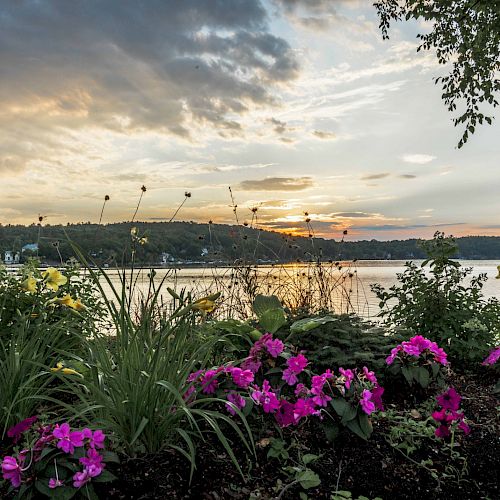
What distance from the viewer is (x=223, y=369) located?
2.49 m

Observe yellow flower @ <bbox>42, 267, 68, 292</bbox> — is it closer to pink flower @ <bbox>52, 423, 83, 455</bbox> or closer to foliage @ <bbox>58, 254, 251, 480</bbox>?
foliage @ <bbox>58, 254, 251, 480</bbox>

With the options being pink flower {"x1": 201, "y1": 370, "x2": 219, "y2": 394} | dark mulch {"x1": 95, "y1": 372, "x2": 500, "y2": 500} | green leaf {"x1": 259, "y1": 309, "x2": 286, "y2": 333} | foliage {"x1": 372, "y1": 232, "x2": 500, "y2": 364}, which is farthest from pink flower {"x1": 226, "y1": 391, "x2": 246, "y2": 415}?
foliage {"x1": 372, "y1": 232, "x2": 500, "y2": 364}

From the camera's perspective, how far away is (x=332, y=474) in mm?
2221

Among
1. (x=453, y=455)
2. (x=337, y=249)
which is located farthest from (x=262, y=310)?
(x=337, y=249)

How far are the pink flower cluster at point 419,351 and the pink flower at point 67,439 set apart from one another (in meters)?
1.85

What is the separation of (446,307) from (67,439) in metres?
3.56

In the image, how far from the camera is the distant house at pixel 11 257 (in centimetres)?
454

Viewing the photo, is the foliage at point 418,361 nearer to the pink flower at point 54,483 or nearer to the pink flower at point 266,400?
the pink flower at point 266,400

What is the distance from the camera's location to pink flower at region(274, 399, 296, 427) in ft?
7.85

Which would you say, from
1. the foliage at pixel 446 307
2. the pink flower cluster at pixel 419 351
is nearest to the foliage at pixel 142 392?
the pink flower cluster at pixel 419 351

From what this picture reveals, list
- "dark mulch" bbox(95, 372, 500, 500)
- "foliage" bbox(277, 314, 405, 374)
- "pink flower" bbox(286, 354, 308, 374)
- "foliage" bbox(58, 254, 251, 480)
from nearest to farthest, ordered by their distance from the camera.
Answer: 1. "dark mulch" bbox(95, 372, 500, 500)
2. "foliage" bbox(58, 254, 251, 480)
3. "pink flower" bbox(286, 354, 308, 374)
4. "foliage" bbox(277, 314, 405, 374)

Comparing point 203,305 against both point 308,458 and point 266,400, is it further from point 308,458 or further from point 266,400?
point 308,458

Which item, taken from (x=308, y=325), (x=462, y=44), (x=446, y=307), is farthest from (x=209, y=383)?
(x=462, y=44)

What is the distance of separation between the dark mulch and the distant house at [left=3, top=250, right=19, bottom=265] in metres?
3.05
